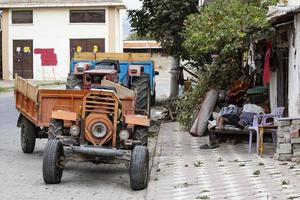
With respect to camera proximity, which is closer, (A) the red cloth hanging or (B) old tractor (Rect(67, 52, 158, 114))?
(A) the red cloth hanging

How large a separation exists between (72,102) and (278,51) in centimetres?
516

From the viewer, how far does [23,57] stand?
45500 mm

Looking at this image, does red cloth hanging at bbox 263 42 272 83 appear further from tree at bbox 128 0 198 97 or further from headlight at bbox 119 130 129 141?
tree at bbox 128 0 198 97

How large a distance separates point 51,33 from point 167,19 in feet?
84.9

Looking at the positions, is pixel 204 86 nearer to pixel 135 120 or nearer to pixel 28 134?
pixel 28 134

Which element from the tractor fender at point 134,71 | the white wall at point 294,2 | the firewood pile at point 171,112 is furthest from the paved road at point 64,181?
the firewood pile at point 171,112

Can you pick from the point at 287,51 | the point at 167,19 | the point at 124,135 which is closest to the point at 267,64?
the point at 287,51

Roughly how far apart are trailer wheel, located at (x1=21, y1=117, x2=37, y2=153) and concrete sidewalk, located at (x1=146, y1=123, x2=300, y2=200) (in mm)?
2502

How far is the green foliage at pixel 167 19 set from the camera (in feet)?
66.6

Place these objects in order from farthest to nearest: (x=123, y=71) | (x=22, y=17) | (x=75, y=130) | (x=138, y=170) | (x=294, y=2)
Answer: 1. (x=22, y=17)
2. (x=123, y=71)
3. (x=294, y=2)
4. (x=75, y=130)
5. (x=138, y=170)

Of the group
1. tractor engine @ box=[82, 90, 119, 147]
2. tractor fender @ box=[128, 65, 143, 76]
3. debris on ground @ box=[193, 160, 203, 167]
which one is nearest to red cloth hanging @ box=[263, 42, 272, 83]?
debris on ground @ box=[193, 160, 203, 167]

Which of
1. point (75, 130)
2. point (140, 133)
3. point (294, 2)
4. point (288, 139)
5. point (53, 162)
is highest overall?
point (294, 2)

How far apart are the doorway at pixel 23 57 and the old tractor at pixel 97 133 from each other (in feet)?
116

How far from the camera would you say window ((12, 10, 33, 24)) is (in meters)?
45.3
